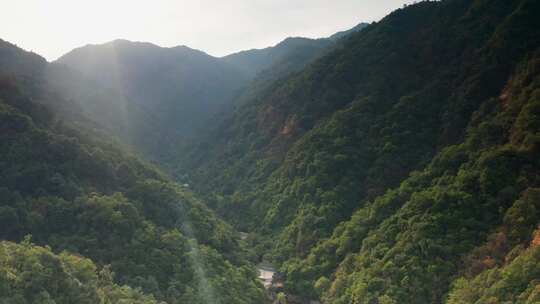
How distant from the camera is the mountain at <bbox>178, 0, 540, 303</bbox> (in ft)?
159

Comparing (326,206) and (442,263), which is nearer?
(442,263)

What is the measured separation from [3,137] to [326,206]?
4333cm

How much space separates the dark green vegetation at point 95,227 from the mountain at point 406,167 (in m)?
13.9

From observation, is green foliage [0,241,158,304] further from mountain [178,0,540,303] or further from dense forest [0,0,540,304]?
mountain [178,0,540,303]

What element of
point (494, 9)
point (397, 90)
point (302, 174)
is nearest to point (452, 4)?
point (494, 9)

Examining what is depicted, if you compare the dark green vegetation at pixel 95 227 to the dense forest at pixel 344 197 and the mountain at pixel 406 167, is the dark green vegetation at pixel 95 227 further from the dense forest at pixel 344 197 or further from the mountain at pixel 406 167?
the mountain at pixel 406 167

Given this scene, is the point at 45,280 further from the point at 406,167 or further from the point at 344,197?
the point at 406,167

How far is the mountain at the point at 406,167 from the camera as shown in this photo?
4850 centimetres

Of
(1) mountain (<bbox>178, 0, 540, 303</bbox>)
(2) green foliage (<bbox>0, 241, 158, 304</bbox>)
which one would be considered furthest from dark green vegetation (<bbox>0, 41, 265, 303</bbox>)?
(1) mountain (<bbox>178, 0, 540, 303</bbox>)

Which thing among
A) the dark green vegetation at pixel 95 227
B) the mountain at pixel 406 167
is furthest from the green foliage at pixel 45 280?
the mountain at pixel 406 167

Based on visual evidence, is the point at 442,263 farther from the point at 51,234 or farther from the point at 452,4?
the point at 452,4

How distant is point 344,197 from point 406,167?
33.3ft

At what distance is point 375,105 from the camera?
271 feet

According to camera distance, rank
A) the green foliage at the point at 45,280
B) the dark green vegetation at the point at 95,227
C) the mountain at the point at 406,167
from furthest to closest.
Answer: the mountain at the point at 406,167
the dark green vegetation at the point at 95,227
the green foliage at the point at 45,280
